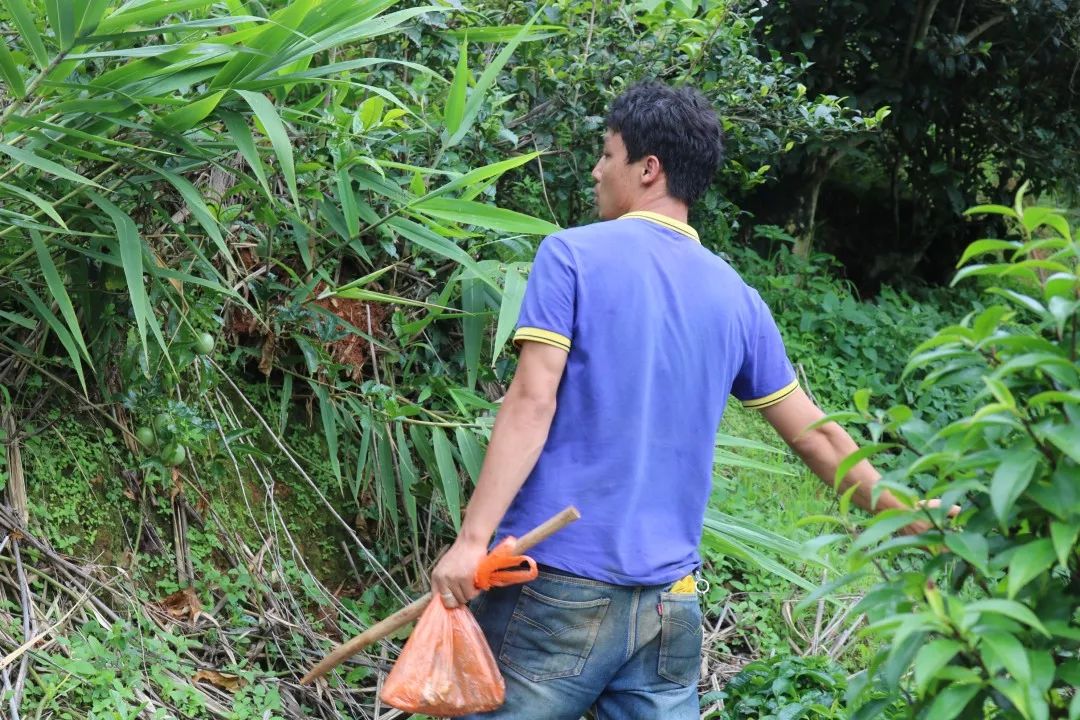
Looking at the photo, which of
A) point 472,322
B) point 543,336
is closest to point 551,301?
point 543,336

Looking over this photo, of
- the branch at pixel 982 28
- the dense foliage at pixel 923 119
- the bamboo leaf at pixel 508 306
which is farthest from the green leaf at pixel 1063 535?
the branch at pixel 982 28

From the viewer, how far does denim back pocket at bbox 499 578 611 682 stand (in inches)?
95.0

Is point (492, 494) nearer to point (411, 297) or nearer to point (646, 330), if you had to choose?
point (646, 330)

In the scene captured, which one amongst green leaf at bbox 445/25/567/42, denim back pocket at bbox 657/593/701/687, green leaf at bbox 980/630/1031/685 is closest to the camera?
green leaf at bbox 980/630/1031/685

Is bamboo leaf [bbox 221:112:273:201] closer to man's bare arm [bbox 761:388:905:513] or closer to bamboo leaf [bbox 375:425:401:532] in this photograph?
bamboo leaf [bbox 375:425:401:532]

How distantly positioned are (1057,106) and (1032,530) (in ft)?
20.9

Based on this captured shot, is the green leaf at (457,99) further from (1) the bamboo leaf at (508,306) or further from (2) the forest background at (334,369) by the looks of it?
(1) the bamboo leaf at (508,306)

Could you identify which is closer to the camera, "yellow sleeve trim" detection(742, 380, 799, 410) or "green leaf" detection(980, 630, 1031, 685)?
"green leaf" detection(980, 630, 1031, 685)

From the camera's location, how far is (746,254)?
21.1 feet

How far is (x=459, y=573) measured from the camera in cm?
235

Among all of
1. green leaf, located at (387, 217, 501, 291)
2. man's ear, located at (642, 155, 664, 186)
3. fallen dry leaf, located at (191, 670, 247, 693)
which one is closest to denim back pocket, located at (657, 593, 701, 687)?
man's ear, located at (642, 155, 664, 186)

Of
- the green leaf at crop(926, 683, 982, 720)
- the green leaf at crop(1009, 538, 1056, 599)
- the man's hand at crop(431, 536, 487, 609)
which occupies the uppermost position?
the green leaf at crop(1009, 538, 1056, 599)

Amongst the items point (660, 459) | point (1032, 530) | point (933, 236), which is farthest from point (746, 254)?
point (1032, 530)

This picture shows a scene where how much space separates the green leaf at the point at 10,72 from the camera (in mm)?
2834
